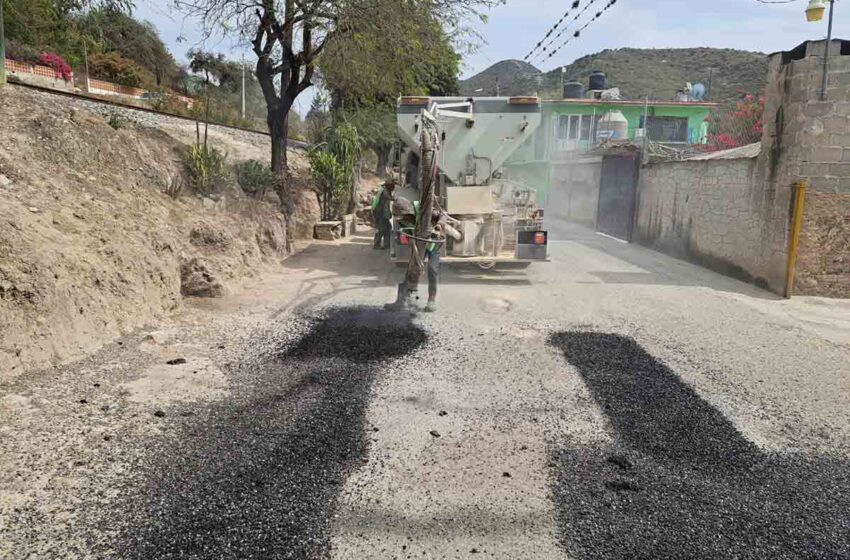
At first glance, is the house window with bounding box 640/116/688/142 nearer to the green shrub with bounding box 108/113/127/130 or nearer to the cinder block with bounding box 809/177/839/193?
the cinder block with bounding box 809/177/839/193

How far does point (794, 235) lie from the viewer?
9195 millimetres

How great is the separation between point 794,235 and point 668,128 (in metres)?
26.7

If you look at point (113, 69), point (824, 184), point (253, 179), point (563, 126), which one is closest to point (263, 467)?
point (253, 179)

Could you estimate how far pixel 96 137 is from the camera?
27.0 ft

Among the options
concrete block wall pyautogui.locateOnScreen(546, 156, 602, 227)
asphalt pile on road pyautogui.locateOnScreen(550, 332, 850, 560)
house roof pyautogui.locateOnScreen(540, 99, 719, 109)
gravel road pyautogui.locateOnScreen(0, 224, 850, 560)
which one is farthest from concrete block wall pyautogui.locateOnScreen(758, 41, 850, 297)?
house roof pyautogui.locateOnScreen(540, 99, 719, 109)

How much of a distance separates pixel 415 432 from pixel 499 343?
239 centimetres

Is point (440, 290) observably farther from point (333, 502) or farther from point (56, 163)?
point (333, 502)

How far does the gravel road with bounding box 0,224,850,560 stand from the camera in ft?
9.86

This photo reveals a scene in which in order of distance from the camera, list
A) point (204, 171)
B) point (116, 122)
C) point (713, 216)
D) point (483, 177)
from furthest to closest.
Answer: point (713, 216) → point (483, 177) → point (204, 171) → point (116, 122)

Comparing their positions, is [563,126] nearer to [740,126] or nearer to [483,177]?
[740,126]

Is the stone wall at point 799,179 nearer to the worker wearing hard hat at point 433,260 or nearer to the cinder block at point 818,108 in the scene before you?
the cinder block at point 818,108

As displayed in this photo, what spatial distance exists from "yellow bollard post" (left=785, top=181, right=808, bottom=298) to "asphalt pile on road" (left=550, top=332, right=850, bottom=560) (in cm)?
550

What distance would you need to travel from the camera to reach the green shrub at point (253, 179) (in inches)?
461

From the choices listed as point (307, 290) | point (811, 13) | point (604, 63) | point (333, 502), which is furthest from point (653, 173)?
point (604, 63)
